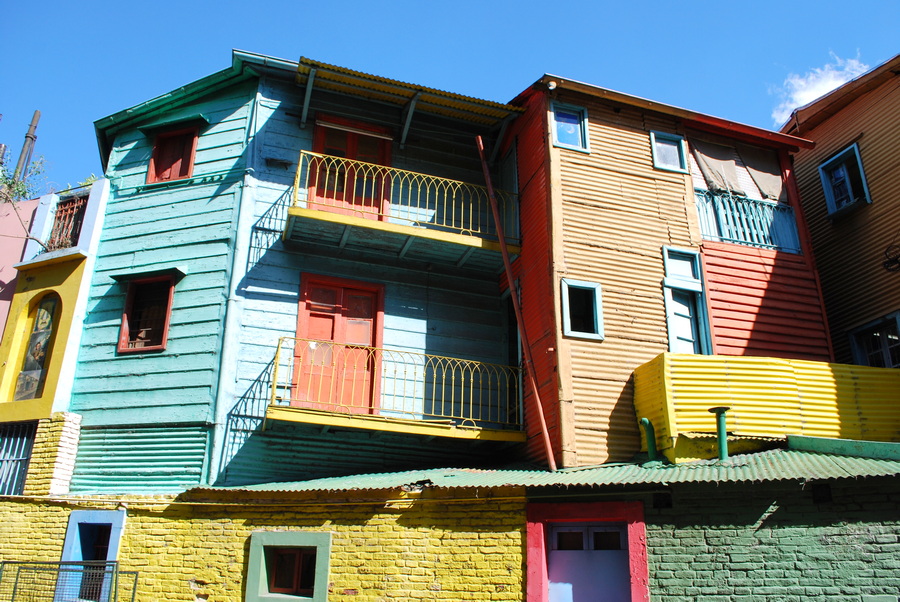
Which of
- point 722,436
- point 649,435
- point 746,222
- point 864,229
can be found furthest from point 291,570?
point 864,229

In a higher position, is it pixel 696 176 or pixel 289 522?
pixel 696 176

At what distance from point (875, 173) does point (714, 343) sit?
5.70 meters

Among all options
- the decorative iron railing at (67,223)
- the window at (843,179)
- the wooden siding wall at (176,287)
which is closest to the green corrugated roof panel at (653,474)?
the wooden siding wall at (176,287)

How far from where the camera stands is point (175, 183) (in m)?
13.7

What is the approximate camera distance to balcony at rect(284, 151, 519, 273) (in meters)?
12.8

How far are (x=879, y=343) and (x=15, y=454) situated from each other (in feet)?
49.9

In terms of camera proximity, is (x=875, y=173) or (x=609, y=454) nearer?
(x=609, y=454)

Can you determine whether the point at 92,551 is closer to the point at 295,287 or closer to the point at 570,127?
the point at 295,287

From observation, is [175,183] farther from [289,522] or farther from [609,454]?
[609,454]

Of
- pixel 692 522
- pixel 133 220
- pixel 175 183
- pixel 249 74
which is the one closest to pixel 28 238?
pixel 133 220

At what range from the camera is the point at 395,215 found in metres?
14.0

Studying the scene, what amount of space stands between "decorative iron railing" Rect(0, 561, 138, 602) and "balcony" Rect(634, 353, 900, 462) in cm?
788

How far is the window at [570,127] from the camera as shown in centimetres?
1337

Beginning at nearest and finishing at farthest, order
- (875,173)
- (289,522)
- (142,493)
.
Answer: (289,522), (142,493), (875,173)
